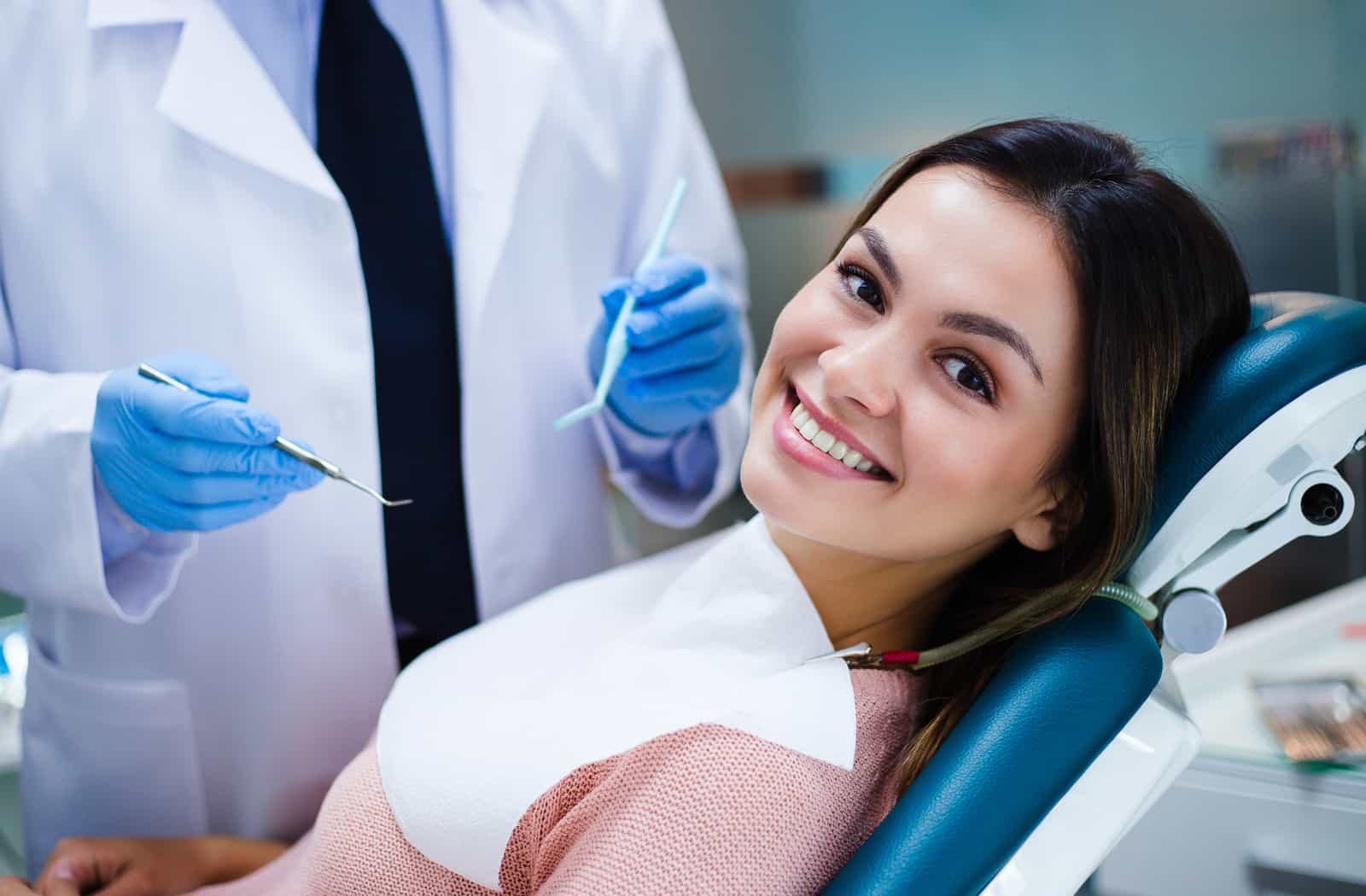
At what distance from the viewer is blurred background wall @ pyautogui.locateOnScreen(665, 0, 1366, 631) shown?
2107 millimetres

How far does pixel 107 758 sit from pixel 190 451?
501 mm

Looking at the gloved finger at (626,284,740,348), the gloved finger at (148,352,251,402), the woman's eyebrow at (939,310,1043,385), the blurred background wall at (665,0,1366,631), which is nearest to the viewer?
the woman's eyebrow at (939,310,1043,385)

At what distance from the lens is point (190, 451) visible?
3.63ft

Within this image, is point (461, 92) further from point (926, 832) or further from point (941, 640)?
point (926, 832)

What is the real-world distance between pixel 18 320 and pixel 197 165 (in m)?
0.28

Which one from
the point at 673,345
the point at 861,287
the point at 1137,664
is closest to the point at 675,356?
the point at 673,345

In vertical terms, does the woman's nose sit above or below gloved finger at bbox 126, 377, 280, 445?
below

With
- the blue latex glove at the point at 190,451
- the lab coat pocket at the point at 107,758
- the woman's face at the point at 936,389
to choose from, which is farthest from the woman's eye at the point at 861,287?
the lab coat pocket at the point at 107,758

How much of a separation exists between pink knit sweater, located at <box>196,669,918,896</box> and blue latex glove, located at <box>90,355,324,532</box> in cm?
35

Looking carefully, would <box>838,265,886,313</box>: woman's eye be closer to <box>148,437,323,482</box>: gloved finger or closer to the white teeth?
the white teeth

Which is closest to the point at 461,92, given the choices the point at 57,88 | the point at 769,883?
the point at 57,88

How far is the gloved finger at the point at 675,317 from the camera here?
1.35m

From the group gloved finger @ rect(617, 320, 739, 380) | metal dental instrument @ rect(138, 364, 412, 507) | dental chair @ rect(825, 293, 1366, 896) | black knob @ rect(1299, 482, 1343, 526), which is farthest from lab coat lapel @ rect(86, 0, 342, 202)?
black knob @ rect(1299, 482, 1343, 526)

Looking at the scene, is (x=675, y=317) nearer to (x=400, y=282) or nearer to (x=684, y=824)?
(x=400, y=282)
